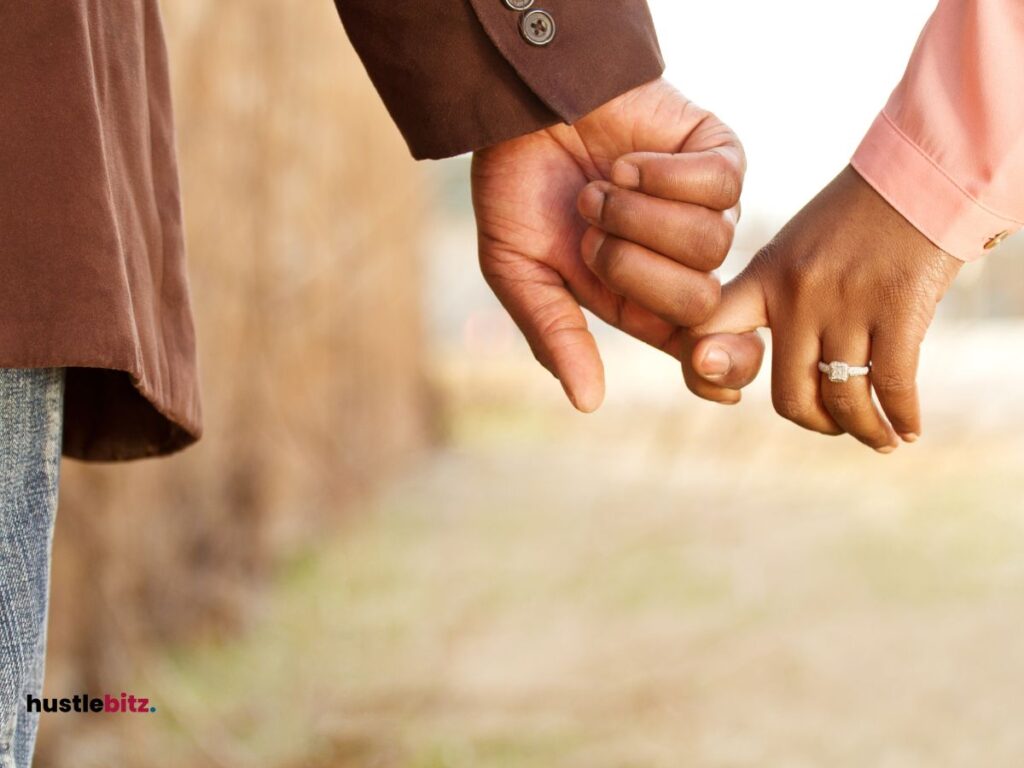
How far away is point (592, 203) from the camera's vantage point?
4.22 feet

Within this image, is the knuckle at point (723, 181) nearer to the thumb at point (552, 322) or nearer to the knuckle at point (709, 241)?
the knuckle at point (709, 241)

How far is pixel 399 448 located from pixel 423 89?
18.7 feet

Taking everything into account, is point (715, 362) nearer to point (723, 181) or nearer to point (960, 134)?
point (723, 181)

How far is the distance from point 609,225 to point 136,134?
0.50m

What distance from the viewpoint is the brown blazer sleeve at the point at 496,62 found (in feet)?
4.04

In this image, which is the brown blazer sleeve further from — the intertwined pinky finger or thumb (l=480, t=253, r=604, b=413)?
the intertwined pinky finger

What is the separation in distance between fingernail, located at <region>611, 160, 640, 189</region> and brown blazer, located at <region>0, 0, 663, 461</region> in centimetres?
7

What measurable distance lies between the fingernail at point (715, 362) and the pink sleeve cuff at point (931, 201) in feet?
0.81

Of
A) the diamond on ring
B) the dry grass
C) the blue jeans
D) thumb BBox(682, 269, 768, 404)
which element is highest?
thumb BBox(682, 269, 768, 404)

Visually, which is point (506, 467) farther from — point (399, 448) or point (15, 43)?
point (15, 43)

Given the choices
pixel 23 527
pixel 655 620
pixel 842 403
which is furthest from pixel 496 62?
pixel 655 620

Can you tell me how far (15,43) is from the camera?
0.89 m

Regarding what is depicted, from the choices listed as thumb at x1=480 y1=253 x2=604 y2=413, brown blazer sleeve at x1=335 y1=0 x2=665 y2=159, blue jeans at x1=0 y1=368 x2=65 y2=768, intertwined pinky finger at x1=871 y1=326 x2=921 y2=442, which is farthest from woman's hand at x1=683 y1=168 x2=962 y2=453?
blue jeans at x1=0 y1=368 x2=65 y2=768

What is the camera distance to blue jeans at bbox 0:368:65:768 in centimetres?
92
